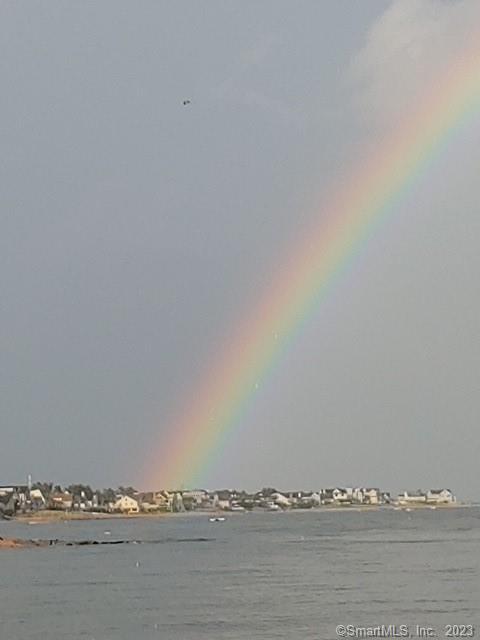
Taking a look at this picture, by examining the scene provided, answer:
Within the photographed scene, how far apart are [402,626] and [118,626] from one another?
10734 mm

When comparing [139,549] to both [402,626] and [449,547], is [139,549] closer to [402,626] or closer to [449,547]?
[449,547]

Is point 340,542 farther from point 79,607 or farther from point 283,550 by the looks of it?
point 79,607

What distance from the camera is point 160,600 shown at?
5425 cm

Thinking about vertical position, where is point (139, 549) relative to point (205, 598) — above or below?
above

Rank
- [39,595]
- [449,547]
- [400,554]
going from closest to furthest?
[39,595]
[400,554]
[449,547]

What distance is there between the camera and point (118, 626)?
4428cm

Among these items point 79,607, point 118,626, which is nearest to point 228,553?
point 79,607

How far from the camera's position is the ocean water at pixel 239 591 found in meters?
43.1

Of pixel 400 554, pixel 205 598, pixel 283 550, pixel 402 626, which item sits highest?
pixel 283 550

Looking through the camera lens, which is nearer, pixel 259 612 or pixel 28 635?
pixel 28 635

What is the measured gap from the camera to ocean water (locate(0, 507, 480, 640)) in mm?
43062

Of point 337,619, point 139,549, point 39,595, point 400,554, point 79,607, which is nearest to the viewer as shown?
point 337,619

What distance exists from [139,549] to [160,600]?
49087 millimetres

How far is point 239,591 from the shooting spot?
57.4 m
